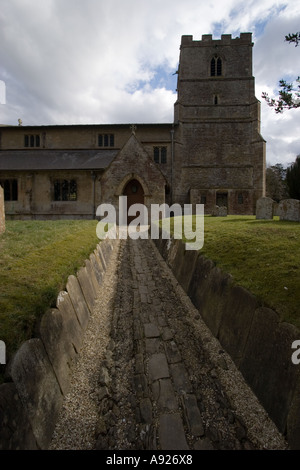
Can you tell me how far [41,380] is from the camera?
2.29m

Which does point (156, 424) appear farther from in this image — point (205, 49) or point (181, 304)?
point (205, 49)

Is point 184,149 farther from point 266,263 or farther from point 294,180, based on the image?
point 266,263

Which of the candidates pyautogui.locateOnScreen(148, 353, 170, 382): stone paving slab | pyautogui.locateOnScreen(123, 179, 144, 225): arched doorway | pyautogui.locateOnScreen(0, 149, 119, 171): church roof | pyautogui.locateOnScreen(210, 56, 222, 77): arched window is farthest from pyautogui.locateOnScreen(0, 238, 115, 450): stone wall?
pyautogui.locateOnScreen(210, 56, 222, 77): arched window

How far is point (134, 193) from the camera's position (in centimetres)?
1948

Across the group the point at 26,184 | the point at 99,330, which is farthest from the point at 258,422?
the point at 26,184

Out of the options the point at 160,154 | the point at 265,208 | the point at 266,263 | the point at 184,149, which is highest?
the point at 184,149

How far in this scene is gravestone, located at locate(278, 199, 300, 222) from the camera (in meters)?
8.95

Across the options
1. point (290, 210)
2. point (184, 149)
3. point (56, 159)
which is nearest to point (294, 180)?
point (290, 210)

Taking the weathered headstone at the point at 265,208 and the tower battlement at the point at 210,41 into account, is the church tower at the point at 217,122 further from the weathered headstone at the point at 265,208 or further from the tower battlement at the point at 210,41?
the weathered headstone at the point at 265,208

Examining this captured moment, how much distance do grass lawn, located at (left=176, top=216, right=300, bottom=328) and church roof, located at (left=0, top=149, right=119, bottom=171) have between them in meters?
16.8

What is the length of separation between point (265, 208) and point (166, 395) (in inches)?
376

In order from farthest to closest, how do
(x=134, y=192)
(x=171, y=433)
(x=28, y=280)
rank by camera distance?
(x=134, y=192) < (x=28, y=280) < (x=171, y=433)
